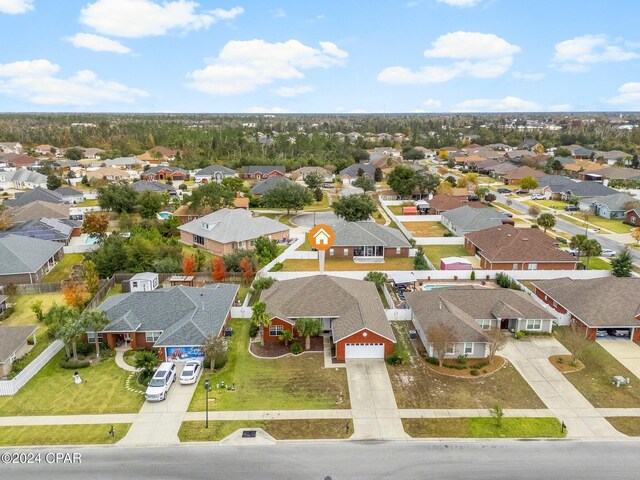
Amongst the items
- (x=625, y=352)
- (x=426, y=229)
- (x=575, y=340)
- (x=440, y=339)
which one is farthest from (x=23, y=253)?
(x=625, y=352)

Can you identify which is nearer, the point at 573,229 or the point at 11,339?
the point at 11,339

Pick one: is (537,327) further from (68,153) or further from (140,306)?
(68,153)

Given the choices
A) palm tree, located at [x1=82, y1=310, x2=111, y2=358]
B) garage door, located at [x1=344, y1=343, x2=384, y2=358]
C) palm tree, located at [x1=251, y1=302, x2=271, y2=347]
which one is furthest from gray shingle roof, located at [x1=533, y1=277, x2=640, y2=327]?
palm tree, located at [x1=82, y1=310, x2=111, y2=358]

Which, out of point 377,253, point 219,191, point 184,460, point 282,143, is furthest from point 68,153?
point 184,460

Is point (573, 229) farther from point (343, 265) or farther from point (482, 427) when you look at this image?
point (482, 427)

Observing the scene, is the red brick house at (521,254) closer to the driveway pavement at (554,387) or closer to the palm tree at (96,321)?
the driveway pavement at (554,387)

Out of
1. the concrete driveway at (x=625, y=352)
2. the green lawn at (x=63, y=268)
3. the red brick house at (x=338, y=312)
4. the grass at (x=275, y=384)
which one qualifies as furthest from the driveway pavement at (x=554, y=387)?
the green lawn at (x=63, y=268)
